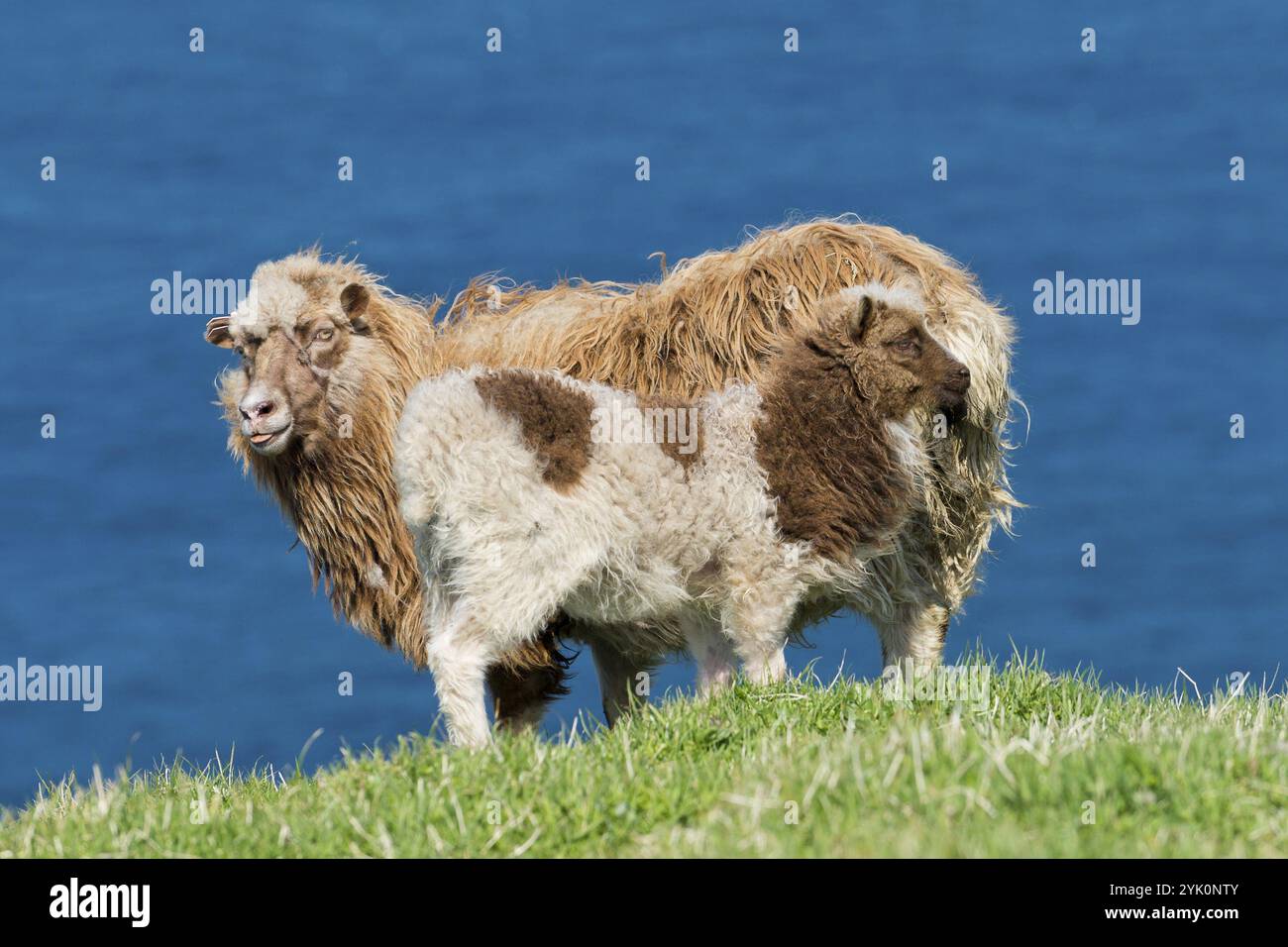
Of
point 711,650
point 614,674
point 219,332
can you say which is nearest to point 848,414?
point 711,650

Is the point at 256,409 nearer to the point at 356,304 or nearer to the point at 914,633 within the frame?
the point at 356,304

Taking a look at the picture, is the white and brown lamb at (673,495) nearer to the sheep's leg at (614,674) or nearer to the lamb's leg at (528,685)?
the lamb's leg at (528,685)

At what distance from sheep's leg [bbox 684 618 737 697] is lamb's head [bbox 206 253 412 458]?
2.14 metres

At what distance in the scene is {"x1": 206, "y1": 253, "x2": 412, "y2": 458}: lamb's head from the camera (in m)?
9.08

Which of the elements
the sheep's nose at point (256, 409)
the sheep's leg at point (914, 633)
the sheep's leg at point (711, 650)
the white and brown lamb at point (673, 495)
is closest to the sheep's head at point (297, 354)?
the sheep's nose at point (256, 409)

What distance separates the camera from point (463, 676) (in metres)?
7.69

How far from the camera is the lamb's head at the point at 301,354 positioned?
29.8ft

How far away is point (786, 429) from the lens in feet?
27.2

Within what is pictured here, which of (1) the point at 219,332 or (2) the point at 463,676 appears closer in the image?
(2) the point at 463,676

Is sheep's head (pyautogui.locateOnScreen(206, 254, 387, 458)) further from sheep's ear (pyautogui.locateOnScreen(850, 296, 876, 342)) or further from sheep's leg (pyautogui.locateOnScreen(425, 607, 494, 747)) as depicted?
sheep's ear (pyautogui.locateOnScreen(850, 296, 876, 342))

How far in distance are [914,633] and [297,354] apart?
10.6ft
